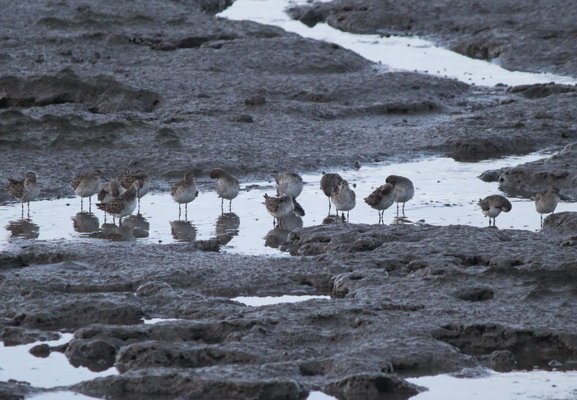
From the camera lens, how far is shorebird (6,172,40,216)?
17.4 metres

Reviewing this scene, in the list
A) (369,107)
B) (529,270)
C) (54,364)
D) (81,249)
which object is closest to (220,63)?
(369,107)

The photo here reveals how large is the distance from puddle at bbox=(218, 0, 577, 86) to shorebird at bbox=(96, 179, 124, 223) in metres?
11.7

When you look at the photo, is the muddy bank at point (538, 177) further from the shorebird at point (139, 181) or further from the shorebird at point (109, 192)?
the shorebird at point (109, 192)

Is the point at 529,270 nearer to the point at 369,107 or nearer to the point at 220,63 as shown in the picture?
the point at 369,107

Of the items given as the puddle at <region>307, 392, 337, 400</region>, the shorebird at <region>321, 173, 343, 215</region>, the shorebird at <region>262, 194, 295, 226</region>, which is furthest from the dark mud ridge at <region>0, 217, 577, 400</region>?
the shorebird at <region>321, 173, 343, 215</region>

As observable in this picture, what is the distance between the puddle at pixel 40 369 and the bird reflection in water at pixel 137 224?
4.75 metres

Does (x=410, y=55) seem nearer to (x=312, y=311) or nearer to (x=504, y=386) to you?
→ (x=312, y=311)

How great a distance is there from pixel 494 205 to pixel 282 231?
108 inches

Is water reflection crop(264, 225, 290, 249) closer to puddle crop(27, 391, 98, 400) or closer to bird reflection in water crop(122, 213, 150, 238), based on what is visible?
bird reflection in water crop(122, 213, 150, 238)

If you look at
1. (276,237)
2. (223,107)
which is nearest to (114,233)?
(276,237)

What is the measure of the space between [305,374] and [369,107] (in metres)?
14.0

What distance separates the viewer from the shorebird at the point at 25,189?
57.0 ft

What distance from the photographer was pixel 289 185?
17844 mm

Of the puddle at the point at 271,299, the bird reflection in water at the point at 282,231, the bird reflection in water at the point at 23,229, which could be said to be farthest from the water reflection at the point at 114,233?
the puddle at the point at 271,299
